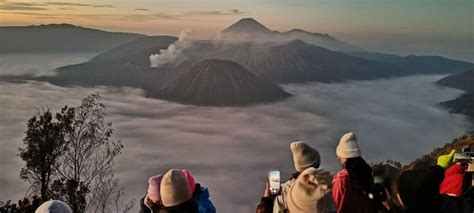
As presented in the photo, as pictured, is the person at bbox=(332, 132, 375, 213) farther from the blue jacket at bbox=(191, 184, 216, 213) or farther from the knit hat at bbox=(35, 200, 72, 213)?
the knit hat at bbox=(35, 200, 72, 213)

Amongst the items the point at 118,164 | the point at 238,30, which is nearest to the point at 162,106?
the point at 238,30

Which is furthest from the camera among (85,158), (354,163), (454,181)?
(85,158)

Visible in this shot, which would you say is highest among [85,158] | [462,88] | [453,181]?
[453,181]

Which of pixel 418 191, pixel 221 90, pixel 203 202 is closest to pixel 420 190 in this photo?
pixel 418 191

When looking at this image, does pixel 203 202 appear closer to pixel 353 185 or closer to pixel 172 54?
pixel 353 185

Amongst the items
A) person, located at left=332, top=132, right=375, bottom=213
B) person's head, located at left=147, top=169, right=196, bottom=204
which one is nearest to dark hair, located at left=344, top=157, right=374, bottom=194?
person, located at left=332, top=132, right=375, bottom=213

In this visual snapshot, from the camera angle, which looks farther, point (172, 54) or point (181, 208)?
point (172, 54)
